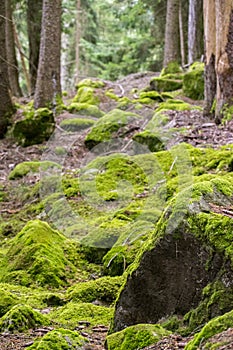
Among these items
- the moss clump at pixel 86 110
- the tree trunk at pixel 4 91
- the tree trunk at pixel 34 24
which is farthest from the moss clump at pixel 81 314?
the tree trunk at pixel 34 24

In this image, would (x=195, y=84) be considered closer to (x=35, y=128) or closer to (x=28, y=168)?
(x=35, y=128)

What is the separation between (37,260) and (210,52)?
5768 mm

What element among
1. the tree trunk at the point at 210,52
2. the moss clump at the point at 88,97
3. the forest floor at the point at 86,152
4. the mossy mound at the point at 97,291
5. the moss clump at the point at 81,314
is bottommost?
the mossy mound at the point at 97,291

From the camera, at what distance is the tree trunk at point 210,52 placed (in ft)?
29.0

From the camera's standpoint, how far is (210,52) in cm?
887

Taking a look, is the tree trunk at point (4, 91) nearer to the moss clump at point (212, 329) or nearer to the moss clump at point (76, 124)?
the moss clump at point (76, 124)

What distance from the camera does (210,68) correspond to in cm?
889

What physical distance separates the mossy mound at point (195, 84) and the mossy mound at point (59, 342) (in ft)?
33.5

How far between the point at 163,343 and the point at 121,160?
5440mm

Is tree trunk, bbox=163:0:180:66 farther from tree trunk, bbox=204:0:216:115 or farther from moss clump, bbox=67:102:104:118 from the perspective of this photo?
tree trunk, bbox=204:0:216:115

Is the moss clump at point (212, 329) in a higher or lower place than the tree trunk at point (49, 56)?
Result: lower

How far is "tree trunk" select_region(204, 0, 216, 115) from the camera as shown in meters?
8.84

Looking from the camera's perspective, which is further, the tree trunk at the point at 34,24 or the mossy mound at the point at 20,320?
the tree trunk at the point at 34,24

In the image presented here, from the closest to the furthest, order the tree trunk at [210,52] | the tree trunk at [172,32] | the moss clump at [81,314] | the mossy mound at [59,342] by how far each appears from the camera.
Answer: the mossy mound at [59,342], the moss clump at [81,314], the tree trunk at [210,52], the tree trunk at [172,32]
